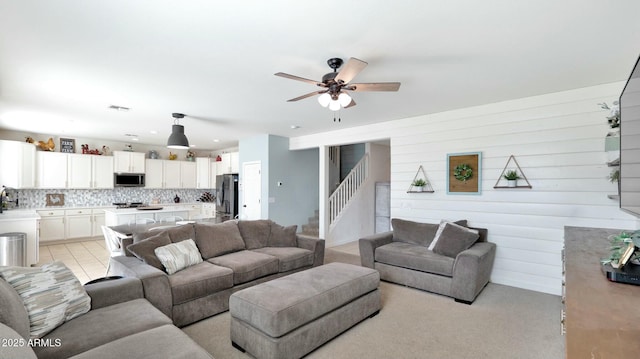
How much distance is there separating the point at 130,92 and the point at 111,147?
5.31 metres

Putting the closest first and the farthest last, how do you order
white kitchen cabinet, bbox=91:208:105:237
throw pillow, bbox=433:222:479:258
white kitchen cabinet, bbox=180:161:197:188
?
throw pillow, bbox=433:222:479:258
white kitchen cabinet, bbox=91:208:105:237
white kitchen cabinet, bbox=180:161:197:188

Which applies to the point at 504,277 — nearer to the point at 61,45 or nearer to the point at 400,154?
the point at 400,154

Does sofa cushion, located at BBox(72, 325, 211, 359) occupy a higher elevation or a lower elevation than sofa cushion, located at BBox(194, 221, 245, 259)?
lower

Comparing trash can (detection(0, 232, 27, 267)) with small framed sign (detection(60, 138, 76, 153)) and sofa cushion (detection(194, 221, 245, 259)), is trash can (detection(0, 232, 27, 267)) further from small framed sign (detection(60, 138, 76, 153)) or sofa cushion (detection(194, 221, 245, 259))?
small framed sign (detection(60, 138, 76, 153))

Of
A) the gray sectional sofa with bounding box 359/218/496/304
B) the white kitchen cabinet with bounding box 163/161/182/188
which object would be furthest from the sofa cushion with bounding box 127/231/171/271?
the white kitchen cabinet with bounding box 163/161/182/188

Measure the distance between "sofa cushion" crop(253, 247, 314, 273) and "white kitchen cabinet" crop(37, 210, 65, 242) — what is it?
18.8 feet

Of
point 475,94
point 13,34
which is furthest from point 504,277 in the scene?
point 13,34

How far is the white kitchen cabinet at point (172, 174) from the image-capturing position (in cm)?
854

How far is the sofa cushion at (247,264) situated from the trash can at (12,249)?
331cm

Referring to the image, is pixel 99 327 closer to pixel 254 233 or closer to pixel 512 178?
pixel 254 233

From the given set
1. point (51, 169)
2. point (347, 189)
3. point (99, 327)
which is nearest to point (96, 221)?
point (51, 169)

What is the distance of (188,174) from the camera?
895cm

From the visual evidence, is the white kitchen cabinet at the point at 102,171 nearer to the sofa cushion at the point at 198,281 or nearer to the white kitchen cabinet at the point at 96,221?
the white kitchen cabinet at the point at 96,221

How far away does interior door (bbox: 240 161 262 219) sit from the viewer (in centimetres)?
676
